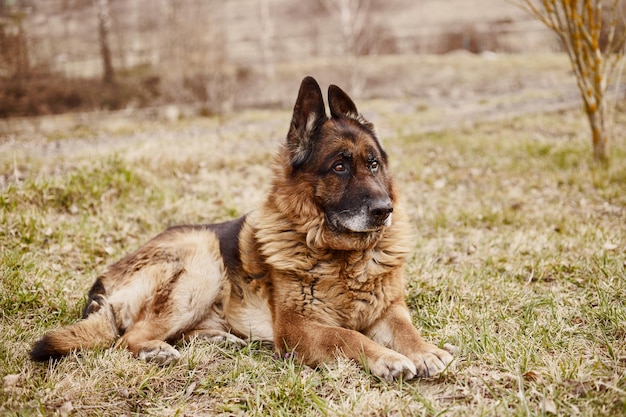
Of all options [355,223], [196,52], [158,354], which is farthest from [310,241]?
[196,52]

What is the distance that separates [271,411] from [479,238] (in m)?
3.45

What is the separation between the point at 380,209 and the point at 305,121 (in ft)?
3.05

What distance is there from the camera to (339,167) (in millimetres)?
3449

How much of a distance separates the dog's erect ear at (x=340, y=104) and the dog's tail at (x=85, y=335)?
2.21 metres

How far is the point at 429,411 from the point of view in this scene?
2516 mm

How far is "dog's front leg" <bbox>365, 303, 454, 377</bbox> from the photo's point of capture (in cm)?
288

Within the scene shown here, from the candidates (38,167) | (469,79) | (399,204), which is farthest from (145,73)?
(399,204)

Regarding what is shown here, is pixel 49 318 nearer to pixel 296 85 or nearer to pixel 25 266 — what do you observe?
pixel 25 266

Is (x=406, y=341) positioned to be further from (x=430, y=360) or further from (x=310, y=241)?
(x=310, y=241)

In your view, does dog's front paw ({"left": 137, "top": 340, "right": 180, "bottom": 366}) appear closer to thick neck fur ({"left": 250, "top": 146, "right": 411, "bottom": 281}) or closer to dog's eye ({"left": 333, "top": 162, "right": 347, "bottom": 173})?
thick neck fur ({"left": 250, "top": 146, "right": 411, "bottom": 281})

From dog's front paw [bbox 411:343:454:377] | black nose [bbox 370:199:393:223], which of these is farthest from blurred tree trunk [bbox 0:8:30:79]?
dog's front paw [bbox 411:343:454:377]

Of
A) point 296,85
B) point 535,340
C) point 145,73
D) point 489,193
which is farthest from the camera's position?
point 296,85

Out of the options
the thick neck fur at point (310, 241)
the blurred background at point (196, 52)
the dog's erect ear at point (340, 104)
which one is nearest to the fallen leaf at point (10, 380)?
the thick neck fur at point (310, 241)

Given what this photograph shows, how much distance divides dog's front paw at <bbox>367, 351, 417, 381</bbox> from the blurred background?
879cm
